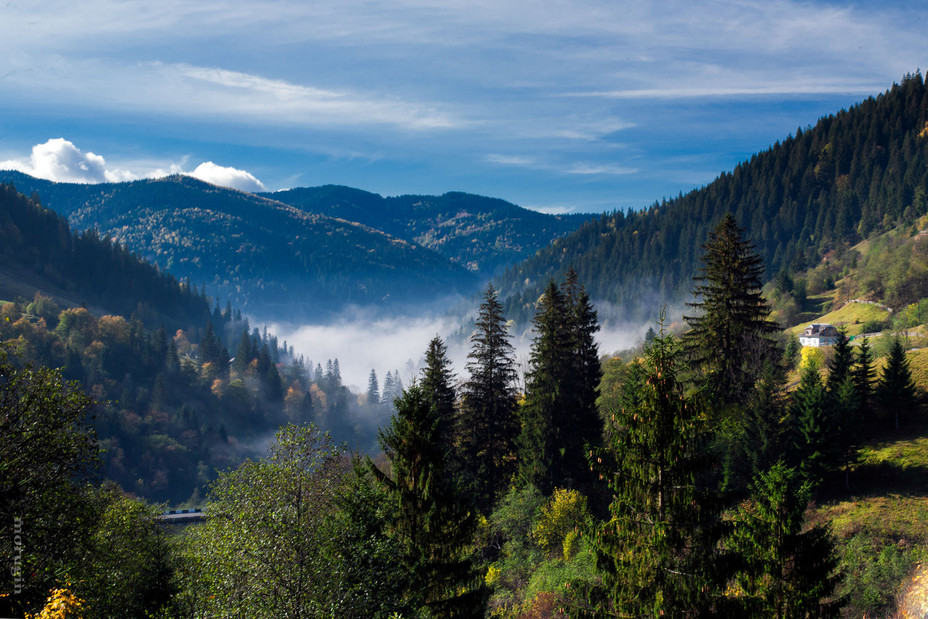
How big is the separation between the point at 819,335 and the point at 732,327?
8294 cm

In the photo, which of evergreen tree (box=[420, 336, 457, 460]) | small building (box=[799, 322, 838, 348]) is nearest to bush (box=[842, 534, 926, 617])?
evergreen tree (box=[420, 336, 457, 460])

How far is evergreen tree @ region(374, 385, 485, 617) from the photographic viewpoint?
25969mm

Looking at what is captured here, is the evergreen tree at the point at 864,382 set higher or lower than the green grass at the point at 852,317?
lower

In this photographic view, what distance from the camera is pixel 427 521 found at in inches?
1014

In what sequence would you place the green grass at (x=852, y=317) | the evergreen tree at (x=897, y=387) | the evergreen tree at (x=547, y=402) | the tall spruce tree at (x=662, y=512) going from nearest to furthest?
1. the tall spruce tree at (x=662, y=512)
2. the evergreen tree at (x=897, y=387)
3. the evergreen tree at (x=547, y=402)
4. the green grass at (x=852, y=317)

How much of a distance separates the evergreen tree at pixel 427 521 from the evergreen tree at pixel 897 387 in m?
34.9

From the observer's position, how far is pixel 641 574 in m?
16.7

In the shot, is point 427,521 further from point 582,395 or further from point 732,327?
point 732,327

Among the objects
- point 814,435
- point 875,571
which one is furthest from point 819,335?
point 875,571

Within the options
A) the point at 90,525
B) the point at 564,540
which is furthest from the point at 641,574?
the point at 564,540

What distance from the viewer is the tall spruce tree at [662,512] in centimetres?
1658

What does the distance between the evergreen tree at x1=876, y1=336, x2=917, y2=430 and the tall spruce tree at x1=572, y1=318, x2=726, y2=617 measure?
35.2 m

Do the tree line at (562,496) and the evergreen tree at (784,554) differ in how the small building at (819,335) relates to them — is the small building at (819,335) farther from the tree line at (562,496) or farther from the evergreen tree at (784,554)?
the evergreen tree at (784,554)

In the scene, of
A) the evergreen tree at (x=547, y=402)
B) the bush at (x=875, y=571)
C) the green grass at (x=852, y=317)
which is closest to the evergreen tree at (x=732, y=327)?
the evergreen tree at (x=547, y=402)
